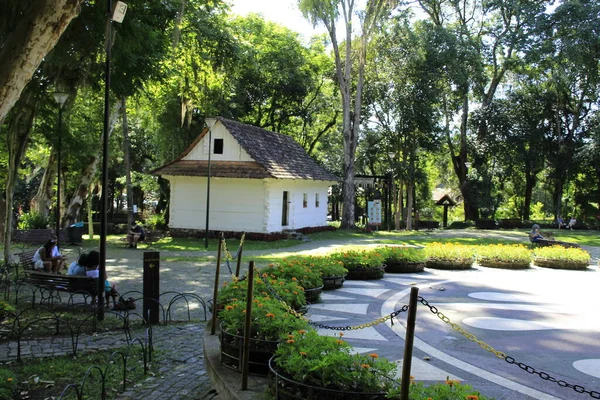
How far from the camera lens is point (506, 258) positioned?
54.7 ft

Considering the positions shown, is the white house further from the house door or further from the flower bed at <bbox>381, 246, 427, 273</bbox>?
the flower bed at <bbox>381, 246, 427, 273</bbox>

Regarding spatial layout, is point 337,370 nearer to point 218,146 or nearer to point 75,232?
point 75,232

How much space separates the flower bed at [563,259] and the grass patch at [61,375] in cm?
1421

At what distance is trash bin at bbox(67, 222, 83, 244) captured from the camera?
24141 millimetres

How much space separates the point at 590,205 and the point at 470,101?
14.9m

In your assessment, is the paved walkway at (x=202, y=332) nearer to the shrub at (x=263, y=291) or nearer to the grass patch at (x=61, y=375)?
the grass patch at (x=61, y=375)

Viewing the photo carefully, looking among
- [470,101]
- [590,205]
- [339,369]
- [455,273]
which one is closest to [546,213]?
[590,205]

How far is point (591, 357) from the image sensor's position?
7.07 m

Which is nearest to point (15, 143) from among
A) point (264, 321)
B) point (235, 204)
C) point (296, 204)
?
point (264, 321)

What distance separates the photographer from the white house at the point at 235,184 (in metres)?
27.7

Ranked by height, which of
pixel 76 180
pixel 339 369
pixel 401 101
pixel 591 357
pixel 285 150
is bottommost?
pixel 591 357

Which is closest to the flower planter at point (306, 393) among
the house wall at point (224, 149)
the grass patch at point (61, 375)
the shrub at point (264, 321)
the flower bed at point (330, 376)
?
the flower bed at point (330, 376)

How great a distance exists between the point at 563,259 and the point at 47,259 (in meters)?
15.8

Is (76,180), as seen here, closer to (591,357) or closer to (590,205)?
(591,357)
